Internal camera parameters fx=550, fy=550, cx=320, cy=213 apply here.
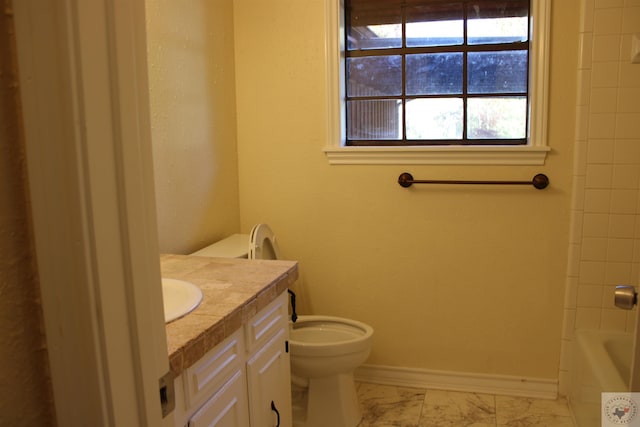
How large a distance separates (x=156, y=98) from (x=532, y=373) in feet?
6.82

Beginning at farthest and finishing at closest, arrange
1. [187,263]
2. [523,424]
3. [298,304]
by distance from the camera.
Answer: [298,304]
[523,424]
[187,263]

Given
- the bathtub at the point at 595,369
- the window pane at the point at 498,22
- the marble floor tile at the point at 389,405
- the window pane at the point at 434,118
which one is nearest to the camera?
the bathtub at the point at 595,369

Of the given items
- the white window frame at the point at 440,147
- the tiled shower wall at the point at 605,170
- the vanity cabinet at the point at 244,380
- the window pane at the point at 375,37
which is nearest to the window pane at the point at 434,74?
the window pane at the point at 375,37

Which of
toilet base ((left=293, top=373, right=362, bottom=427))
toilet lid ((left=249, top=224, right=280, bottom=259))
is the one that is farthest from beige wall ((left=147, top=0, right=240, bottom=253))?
toilet base ((left=293, top=373, right=362, bottom=427))

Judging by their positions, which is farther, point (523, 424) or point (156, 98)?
point (523, 424)

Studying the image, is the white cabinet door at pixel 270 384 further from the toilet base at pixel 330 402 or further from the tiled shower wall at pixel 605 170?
the tiled shower wall at pixel 605 170

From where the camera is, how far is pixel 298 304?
2820mm

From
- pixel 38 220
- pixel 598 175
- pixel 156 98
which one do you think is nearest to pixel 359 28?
pixel 156 98

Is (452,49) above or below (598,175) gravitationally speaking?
above

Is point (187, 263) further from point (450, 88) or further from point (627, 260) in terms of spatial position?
point (627, 260)

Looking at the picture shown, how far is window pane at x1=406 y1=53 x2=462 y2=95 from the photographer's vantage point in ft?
8.50

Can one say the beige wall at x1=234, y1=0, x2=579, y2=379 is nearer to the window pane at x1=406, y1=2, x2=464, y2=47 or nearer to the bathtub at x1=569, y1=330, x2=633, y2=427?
the bathtub at x1=569, y1=330, x2=633, y2=427

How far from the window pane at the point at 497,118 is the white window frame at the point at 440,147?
0.11 meters

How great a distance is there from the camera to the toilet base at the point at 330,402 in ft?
7.52
